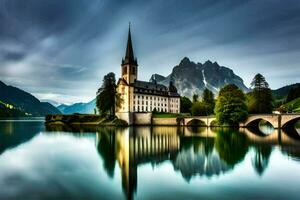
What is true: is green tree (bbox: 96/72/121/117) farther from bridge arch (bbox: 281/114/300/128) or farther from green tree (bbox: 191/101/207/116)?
bridge arch (bbox: 281/114/300/128)

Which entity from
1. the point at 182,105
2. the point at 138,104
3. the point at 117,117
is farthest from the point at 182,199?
the point at 182,105

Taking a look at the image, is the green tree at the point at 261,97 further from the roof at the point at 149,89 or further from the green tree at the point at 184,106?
the green tree at the point at 184,106

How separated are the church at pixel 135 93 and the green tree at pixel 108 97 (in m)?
3.69

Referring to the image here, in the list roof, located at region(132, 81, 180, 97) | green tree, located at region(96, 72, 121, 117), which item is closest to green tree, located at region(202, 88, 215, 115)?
roof, located at region(132, 81, 180, 97)

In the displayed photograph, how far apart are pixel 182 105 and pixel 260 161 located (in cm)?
10711

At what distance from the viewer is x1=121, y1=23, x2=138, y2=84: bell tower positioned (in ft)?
338

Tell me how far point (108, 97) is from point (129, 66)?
19.3 meters

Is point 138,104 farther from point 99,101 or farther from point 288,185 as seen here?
point 288,185

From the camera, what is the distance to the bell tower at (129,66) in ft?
338

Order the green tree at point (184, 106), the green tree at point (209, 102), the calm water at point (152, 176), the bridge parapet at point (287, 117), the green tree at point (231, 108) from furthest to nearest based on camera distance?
the green tree at point (184, 106), the green tree at point (209, 102), the green tree at point (231, 108), the bridge parapet at point (287, 117), the calm water at point (152, 176)

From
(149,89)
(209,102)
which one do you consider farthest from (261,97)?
(149,89)

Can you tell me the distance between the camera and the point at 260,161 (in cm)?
2284

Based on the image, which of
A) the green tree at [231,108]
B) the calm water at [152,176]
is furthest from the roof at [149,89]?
the calm water at [152,176]

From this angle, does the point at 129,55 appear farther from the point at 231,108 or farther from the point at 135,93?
the point at 231,108
